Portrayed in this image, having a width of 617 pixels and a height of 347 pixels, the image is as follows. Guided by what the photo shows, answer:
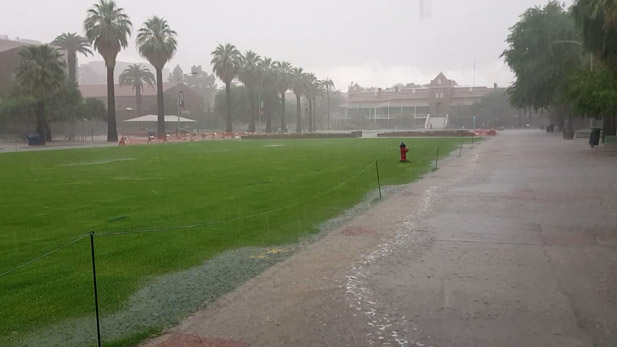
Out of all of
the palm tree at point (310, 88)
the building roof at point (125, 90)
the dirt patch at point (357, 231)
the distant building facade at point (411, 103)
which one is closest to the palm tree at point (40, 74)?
the dirt patch at point (357, 231)

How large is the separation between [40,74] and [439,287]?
56.3 m

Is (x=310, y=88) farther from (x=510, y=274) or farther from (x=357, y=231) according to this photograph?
(x=510, y=274)

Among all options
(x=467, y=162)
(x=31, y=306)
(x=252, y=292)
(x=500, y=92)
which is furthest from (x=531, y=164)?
(x=500, y=92)

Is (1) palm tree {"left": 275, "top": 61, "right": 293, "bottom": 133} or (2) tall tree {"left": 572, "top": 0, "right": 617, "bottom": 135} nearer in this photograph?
(2) tall tree {"left": 572, "top": 0, "right": 617, "bottom": 135}

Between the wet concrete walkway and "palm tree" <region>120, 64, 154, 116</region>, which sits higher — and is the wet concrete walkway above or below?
below

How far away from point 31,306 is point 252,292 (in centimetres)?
246

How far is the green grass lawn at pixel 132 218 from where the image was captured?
22.4ft

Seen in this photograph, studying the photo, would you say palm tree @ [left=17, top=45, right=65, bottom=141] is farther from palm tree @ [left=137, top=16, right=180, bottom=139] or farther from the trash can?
palm tree @ [left=137, top=16, right=180, bottom=139]

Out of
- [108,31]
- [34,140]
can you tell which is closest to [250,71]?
[108,31]

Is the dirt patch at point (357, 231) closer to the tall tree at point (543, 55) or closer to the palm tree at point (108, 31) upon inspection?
the tall tree at point (543, 55)

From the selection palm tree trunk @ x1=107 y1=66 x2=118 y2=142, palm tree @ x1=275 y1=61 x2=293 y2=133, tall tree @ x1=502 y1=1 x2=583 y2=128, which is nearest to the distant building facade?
palm tree @ x1=275 y1=61 x2=293 y2=133

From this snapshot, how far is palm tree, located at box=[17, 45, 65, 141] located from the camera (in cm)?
5453

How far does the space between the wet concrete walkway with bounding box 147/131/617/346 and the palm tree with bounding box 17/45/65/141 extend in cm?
5151

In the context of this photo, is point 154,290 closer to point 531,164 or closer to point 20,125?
point 531,164
